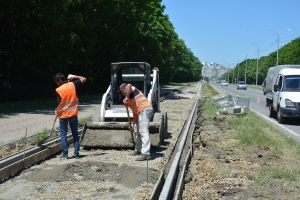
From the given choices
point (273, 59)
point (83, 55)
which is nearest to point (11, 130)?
point (83, 55)

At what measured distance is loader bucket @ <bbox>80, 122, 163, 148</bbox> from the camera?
995cm

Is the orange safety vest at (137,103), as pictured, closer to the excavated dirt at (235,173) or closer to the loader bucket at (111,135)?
the loader bucket at (111,135)

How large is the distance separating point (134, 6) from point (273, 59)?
8395 cm

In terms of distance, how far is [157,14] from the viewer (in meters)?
49.2

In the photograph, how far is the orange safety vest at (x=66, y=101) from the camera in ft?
28.9

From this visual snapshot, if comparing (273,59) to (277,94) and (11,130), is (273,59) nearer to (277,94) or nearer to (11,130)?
(277,94)

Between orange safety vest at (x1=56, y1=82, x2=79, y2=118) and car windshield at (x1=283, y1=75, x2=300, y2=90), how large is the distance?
10637mm

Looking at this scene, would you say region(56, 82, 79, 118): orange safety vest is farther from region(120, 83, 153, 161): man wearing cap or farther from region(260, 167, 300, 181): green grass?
region(260, 167, 300, 181): green grass

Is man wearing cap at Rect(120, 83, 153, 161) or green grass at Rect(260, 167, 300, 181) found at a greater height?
man wearing cap at Rect(120, 83, 153, 161)

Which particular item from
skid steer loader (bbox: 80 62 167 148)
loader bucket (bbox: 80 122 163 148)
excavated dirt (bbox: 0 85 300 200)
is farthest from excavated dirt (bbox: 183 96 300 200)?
skid steer loader (bbox: 80 62 167 148)

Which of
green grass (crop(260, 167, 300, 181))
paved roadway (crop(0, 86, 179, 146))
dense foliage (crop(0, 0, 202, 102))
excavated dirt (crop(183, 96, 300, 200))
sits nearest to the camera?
excavated dirt (crop(183, 96, 300, 200))

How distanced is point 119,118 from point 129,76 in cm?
195

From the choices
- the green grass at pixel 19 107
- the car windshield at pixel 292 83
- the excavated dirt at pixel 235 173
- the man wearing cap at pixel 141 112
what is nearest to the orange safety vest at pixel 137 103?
the man wearing cap at pixel 141 112

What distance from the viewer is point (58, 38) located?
79.6 feet
